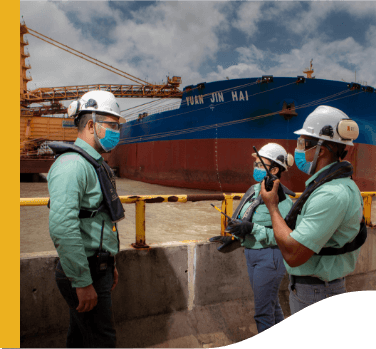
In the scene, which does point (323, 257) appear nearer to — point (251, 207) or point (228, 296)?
point (251, 207)

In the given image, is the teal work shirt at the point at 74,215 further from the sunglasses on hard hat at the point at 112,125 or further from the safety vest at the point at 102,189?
the sunglasses on hard hat at the point at 112,125

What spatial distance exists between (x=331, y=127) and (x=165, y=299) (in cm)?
234

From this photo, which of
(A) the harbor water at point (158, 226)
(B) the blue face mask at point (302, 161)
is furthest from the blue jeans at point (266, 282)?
(A) the harbor water at point (158, 226)

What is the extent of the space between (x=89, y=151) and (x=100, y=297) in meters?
0.92

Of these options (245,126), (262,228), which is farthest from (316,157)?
(245,126)

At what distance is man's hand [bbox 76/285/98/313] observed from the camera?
5.30 feet

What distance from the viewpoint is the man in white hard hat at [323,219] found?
4.75ft

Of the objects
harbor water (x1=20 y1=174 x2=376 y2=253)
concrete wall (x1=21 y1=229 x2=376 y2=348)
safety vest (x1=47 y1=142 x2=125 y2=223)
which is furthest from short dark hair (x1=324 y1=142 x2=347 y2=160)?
harbor water (x1=20 y1=174 x2=376 y2=253)

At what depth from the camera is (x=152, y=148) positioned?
64.5 ft

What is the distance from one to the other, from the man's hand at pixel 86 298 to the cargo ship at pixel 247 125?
1397cm

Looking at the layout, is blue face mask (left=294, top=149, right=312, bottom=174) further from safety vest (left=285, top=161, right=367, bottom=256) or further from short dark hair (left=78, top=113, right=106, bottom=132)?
short dark hair (left=78, top=113, right=106, bottom=132)

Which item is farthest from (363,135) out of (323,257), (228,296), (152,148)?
(323,257)

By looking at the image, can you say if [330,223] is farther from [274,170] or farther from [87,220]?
[274,170]

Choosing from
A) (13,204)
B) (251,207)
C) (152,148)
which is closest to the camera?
(13,204)
